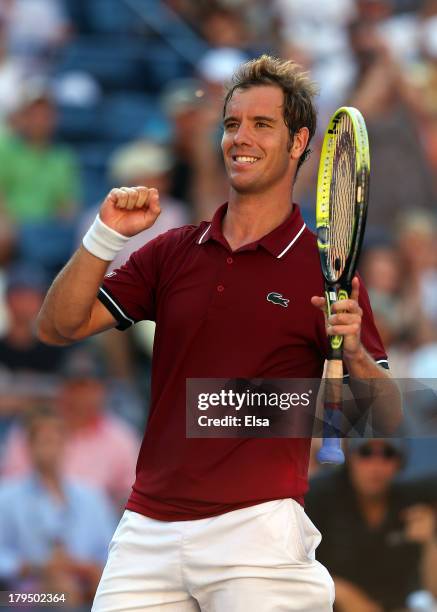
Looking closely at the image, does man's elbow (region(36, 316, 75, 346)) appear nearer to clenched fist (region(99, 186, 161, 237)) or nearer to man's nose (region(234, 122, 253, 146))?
clenched fist (region(99, 186, 161, 237))

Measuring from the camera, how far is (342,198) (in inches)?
138

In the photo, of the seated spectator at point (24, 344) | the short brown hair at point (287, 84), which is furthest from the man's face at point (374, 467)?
the short brown hair at point (287, 84)

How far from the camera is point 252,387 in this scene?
132 inches

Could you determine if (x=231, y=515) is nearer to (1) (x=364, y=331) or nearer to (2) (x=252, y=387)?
(2) (x=252, y=387)

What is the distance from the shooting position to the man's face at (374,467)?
562cm

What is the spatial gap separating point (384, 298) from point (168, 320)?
399 centimetres

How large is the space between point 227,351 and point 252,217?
0.41 meters

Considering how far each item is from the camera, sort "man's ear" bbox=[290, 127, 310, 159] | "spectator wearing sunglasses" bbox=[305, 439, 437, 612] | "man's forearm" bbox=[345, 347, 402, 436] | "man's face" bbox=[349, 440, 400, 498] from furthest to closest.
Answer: "man's face" bbox=[349, 440, 400, 498] < "spectator wearing sunglasses" bbox=[305, 439, 437, 612] < "man's ear" bbox=[290, 127, 310, 159] < "man's forearm" bbox=[345, 347, 402, 436]


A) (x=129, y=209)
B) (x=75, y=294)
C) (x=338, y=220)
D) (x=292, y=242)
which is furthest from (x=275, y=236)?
(x=75, y=294)

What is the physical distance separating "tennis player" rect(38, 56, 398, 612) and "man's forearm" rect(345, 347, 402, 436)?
0.03 feet

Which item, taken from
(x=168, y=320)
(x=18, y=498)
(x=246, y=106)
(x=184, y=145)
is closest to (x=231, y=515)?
(x=168, y=320)

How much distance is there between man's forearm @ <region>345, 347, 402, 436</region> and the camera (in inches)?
126

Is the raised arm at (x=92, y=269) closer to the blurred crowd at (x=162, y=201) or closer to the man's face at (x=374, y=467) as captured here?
the blurred crowd at (x=162, y=201)

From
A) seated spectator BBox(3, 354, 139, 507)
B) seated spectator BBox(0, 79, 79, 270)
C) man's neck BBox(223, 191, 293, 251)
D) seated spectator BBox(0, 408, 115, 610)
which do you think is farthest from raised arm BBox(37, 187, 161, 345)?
seated spectator BBox(0, 79, 79, 270)
